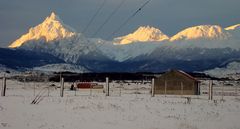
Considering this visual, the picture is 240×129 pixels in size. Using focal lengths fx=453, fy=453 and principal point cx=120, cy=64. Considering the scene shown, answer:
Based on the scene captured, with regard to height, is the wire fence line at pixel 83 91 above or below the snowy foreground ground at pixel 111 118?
above

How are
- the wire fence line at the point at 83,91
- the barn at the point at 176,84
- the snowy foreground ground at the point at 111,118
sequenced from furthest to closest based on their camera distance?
1. the barn at the point at 176,84
2. the wire fence line at the point at 83,91
3. the snowy foreground ground at the point at 111,118

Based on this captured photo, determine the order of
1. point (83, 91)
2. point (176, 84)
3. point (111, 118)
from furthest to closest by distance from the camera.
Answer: point (176, 84), point (83, 91), point (111, 118)

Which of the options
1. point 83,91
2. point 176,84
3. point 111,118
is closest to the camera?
point 111,118

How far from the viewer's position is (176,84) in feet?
208

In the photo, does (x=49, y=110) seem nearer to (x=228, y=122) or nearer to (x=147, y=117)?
(x=147, y=117)

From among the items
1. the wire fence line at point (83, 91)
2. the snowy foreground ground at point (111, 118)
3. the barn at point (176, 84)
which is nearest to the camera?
the snowy foreground ground at point (111, 118)

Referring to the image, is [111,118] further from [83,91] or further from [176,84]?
[176,84]

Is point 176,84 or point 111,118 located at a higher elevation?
point 176,84

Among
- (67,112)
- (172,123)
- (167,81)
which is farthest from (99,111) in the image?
(167,81)

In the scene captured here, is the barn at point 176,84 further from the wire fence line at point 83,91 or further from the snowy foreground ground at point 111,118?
the snowy foreground ground at point 111,118

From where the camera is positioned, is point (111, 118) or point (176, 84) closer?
point (111, 118)

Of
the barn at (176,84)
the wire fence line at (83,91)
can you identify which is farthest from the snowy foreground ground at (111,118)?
the barn at (176,84)

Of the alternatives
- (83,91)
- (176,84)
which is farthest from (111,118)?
(176,84)

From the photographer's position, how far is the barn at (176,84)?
62406 mm
